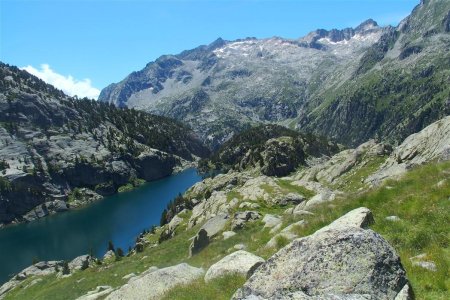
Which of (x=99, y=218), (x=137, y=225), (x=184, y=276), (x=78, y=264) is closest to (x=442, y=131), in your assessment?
(x=184, y=276)

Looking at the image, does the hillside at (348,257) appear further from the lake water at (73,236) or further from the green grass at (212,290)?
the lake water at (73,236)

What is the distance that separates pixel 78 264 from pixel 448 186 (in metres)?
80.9

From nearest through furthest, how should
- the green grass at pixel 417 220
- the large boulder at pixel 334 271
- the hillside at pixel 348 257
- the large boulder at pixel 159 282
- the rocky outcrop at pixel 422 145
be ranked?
the large boulder at pixel 334 271 < the hillside at pixel 348 257 < the green grass at pixel 417 220 < the large boulder at pixel 159 282 < the rocky outcrop at pixel 422 145

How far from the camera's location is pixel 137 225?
158 m

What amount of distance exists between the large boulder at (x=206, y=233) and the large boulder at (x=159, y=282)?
1867cm

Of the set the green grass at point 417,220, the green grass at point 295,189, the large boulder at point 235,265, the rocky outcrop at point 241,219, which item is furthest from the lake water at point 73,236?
the large boulder at point 235,265

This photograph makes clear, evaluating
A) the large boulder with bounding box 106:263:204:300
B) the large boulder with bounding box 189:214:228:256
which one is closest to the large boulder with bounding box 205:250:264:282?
the large boulder with bounding box 106:263:204:300

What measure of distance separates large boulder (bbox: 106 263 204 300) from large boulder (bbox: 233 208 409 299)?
9.74 m

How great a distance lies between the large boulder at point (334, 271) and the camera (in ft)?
35.5

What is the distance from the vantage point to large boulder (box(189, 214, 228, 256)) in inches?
1693

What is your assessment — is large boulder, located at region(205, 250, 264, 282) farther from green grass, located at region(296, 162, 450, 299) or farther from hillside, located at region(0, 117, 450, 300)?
green grass, located at region(296, 162, 450, 299)

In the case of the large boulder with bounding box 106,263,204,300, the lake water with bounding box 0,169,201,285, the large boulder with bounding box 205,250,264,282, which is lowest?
the lake water with bounding box 0,169,201,285

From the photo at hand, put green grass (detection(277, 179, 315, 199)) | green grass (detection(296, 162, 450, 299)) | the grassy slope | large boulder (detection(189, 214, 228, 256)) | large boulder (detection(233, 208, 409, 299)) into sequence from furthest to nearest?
green grass (detection(277, 179, 315, 199)), large boulder (detection(189, 214, 228, 256)), the grassy slope, green grass (detection(296, 162, 450, 299)), large boulder (detection(233, 208, 409, 299))

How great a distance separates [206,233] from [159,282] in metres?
21.2
